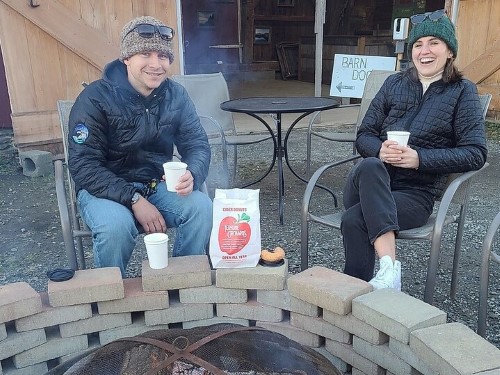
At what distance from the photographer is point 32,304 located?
156cm

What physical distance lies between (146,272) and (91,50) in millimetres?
3810

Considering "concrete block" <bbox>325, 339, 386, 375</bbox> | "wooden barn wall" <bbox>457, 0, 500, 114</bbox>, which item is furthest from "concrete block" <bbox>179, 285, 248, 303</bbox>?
"wooden barn wall" <bbox>457, 0, 500, 114</bbox>

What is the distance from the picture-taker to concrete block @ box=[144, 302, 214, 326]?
1700 millimetres

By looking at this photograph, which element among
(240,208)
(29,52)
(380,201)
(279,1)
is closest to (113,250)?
(240,208)

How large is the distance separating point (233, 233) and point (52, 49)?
391 centimetres

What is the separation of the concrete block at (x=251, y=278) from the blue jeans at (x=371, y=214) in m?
0.49

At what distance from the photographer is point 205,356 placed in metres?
1.32

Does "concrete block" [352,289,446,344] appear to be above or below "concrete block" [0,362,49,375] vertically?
above

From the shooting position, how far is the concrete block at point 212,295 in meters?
1.71

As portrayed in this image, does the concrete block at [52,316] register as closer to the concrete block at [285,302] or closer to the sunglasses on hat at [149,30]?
the concrete block at [285,302]

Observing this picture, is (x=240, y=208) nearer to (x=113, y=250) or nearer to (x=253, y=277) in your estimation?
(x=253, y=277)

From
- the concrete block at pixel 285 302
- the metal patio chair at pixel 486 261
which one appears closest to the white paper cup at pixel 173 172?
the concrete block at pixel 285 302

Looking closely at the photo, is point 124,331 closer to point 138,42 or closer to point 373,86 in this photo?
point 138,42

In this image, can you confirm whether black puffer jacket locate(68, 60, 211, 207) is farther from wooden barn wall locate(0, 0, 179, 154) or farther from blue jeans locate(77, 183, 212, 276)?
wooden barn wall locate(0, 0, 179, 154)
